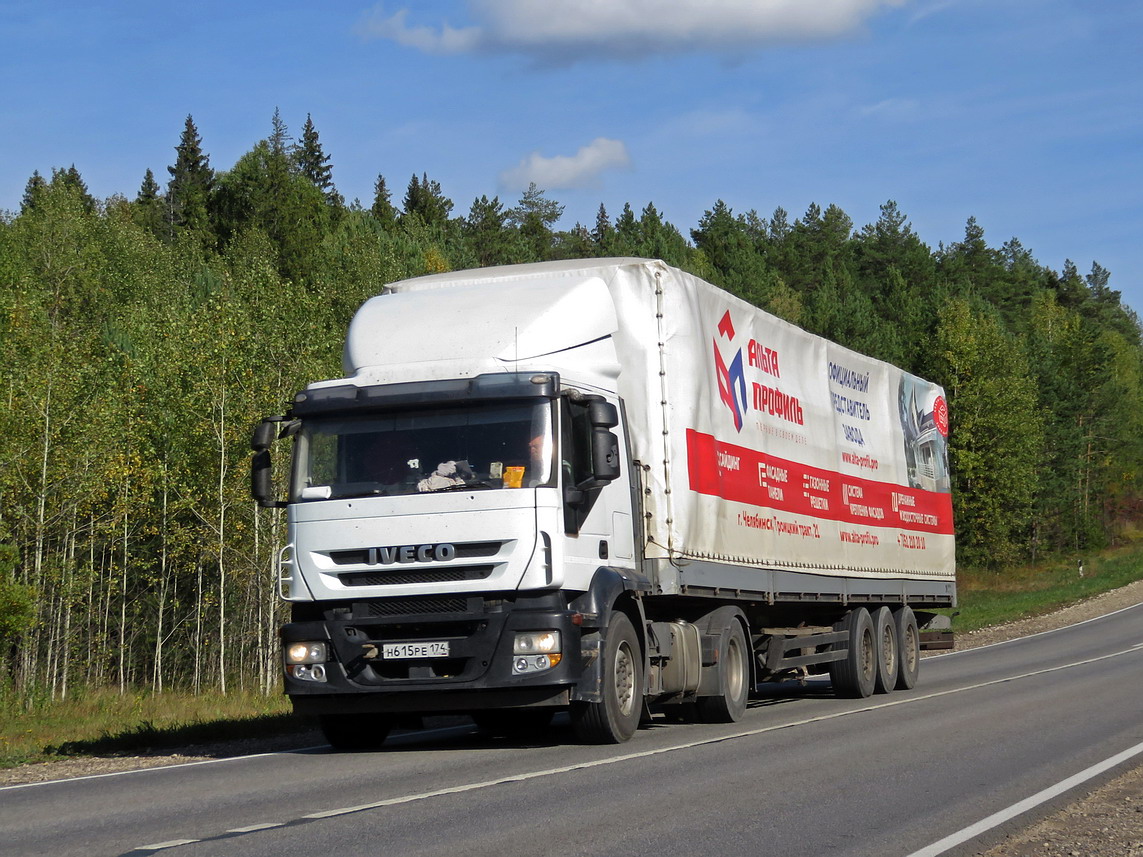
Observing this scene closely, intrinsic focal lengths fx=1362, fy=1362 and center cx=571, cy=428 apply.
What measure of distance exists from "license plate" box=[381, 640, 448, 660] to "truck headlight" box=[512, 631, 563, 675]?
0.58 meters

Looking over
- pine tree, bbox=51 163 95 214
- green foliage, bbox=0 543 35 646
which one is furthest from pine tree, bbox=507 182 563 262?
green foliage, bbox=0 543 35 646

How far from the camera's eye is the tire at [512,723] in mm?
13439

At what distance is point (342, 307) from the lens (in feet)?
173

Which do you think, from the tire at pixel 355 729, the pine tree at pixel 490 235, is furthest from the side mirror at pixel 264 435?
the pine tree at pixel 490 235

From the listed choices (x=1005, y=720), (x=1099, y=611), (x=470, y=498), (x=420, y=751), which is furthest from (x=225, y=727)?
(x=1099, y=611)

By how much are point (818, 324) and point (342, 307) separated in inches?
1355

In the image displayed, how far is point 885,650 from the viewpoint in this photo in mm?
19344

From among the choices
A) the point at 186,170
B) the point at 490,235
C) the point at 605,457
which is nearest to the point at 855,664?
the point at 605,457

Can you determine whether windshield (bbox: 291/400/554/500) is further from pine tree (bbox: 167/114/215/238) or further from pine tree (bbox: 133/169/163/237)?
pine tree (bbox: 167/114/215/238)

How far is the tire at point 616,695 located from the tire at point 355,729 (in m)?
1.86

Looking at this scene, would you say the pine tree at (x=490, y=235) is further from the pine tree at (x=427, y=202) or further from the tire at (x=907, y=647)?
the tire at (x=907, y=647)

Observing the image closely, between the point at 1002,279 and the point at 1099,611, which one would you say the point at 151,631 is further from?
the point at 1002,279

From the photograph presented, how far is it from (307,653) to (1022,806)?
5.77m

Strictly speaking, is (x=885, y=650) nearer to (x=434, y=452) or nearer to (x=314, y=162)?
(x=434, y=452)
